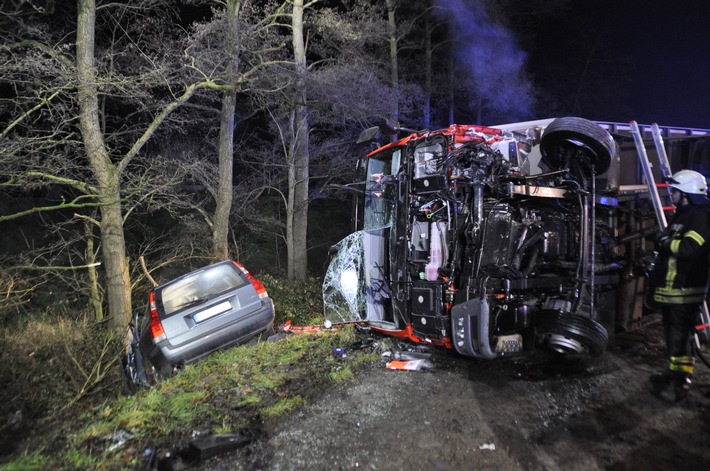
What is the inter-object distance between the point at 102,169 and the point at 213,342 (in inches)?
166

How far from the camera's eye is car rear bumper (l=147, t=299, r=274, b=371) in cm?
551

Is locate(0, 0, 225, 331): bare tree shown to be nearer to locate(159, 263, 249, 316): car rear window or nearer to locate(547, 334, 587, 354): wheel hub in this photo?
locate(159, 263, 249, 316): car rear window

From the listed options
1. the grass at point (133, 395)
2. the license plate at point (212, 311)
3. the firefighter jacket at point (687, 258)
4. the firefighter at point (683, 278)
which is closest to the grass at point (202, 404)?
the grass at point (133, 395)

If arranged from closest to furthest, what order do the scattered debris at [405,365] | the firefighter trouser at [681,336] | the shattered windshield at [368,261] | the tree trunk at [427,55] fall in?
the firefighter trouser at [681,336] → the scattered debris at [405,365] → the shattered windshield at [368,261] → the tree trunk at [427,55]

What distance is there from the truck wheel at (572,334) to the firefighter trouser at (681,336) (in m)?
0.52

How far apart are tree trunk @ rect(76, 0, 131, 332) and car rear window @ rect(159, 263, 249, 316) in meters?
2.08

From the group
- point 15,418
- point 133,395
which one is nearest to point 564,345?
point 133,395

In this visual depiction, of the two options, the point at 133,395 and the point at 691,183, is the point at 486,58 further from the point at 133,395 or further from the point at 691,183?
the point at 133,395

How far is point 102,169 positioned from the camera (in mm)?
7754

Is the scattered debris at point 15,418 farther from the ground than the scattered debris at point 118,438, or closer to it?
closer to it

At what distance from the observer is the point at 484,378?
4.57m

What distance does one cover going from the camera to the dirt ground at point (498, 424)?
116 inches

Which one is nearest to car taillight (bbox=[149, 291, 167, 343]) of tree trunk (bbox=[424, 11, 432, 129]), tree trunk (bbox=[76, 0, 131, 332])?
tree trunk (bbox=[76, 0, 131, 332])

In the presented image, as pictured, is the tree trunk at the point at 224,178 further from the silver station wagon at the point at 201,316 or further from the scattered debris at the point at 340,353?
the scattered debris at the point at 340,353
